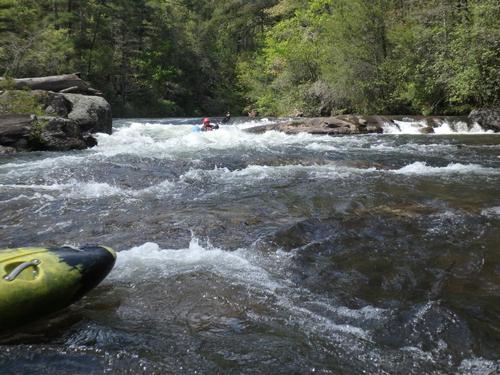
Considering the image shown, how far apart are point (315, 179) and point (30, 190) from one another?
15.9 feet

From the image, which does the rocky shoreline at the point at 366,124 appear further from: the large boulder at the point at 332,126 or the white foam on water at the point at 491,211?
the white foam on water at the point at 491,211

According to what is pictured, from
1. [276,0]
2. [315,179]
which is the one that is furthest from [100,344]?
[276,0]

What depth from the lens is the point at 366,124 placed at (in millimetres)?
17141

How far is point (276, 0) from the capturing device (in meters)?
40.9

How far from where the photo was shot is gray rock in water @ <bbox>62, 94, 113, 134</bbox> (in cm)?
1472

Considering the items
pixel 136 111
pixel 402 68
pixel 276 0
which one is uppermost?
pixel 276 0

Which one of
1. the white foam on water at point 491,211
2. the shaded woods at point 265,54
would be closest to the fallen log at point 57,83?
the shaded woods at point 265,54

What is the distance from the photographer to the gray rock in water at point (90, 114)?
48.3 feet

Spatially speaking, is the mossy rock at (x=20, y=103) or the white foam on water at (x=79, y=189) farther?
the mossy rock at (x=20, y=103)

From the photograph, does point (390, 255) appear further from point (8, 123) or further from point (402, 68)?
point (402, 68)

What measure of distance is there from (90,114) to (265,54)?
→ 2381 centimetres

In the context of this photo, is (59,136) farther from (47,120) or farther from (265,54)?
(265,54)

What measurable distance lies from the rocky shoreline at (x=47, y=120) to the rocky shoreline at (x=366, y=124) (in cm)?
558

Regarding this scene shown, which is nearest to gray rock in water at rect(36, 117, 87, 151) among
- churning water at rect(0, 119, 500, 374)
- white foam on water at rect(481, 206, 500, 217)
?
churning water at rect(0, 119, 500, 374)
